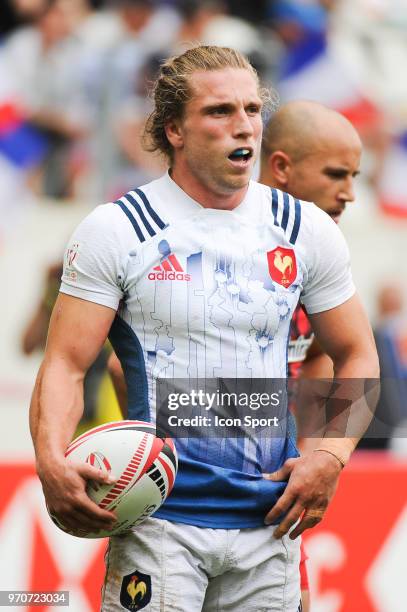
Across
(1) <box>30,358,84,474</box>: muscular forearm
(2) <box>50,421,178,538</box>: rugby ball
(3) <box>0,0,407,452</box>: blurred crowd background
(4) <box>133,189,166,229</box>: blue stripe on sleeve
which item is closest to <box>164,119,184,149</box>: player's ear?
(4) <box>133,189,166,229</box>: blue stripe on sleeve

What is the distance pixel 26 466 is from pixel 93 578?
689 millimetres

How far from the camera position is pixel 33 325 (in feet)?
31.3

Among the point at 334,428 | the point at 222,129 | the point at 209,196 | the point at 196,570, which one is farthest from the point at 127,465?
the point at 222,129

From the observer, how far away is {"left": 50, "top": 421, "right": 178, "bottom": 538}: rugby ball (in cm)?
387

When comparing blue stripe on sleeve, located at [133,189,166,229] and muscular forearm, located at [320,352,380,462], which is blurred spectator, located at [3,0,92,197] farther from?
muscular forearm, located at [320,352,380,462]

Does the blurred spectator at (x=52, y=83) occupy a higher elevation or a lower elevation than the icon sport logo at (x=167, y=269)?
higher

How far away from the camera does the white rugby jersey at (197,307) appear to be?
411cm

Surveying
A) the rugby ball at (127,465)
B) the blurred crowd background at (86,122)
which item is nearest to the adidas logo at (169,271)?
the rugby ball at (127,465)

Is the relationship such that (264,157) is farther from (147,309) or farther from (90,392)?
(90,392)

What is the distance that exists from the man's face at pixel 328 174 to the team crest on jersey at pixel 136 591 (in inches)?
76.5

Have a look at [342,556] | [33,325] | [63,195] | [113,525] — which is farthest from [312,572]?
[63,195]

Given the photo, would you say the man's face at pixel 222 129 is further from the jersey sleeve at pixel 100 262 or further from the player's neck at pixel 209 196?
the jersey sleeve at pixel 100 262

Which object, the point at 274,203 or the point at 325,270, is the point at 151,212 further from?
the point at 325,270

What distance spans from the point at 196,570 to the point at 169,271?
973 mm
